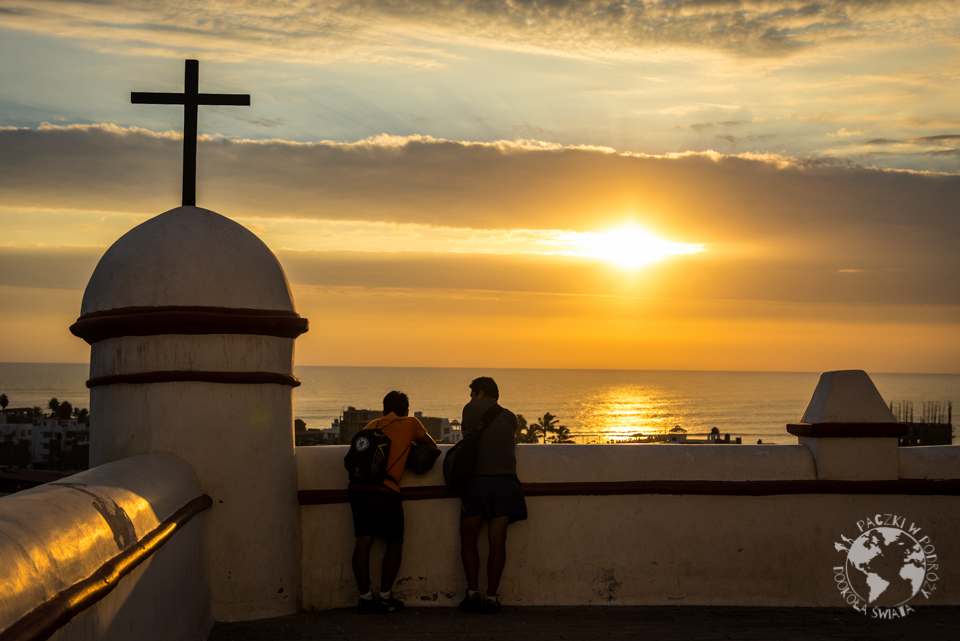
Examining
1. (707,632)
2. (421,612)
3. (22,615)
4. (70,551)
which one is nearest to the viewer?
(22,615)

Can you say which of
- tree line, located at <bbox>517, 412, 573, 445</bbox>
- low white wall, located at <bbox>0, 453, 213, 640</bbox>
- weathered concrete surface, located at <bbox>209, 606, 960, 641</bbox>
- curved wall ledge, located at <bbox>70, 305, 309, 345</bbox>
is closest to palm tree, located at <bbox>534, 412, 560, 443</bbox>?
tree line, located at <bbox>517, 412, 573, 445</bbox>

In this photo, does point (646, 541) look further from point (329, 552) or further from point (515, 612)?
point (329, 552)

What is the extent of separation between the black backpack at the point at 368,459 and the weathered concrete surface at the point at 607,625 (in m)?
1.02

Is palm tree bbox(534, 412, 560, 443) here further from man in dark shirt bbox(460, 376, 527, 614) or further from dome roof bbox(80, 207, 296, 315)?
dome roof bbox(80, 207, 296, 315)

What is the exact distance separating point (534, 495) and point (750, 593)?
1873 millimetres

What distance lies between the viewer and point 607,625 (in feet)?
19.7

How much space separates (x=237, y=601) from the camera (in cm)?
591

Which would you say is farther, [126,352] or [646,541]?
[646,541]

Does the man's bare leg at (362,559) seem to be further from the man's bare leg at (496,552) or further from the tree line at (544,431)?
the tree line at (544,431)

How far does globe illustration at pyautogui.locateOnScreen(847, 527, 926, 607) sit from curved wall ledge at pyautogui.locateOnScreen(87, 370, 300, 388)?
474 cm

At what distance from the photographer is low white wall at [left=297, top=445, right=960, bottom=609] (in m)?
6.49

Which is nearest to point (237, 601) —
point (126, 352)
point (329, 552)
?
point (329, 552)

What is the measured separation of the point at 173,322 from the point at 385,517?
6.71ft

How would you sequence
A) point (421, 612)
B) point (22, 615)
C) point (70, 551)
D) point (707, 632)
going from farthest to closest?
point (421, 612), point (707, 632), point (70, 551), point (22, 615)
